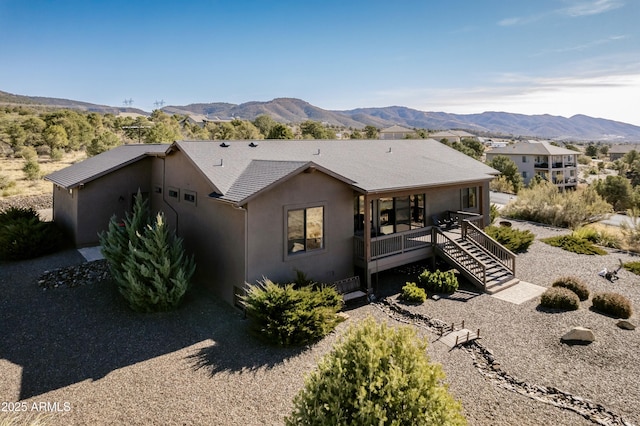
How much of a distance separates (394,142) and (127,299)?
56.5 ft

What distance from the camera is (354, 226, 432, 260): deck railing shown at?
1400 centimetres

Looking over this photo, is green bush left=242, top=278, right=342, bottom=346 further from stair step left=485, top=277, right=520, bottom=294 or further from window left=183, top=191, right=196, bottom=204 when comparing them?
stair step left=485, top=277, right=520, bottom=294

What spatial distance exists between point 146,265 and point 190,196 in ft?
13.4

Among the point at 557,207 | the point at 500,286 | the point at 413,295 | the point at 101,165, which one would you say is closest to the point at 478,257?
the point at 500,286

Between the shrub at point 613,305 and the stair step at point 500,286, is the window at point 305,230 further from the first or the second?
the shrub at point 613,305

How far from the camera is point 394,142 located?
74.1 ft

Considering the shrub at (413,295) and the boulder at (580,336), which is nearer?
the boulder at (580,336)

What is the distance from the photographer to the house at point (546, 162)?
2606 inches

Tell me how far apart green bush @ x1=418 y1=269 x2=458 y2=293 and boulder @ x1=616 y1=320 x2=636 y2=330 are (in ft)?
16.5

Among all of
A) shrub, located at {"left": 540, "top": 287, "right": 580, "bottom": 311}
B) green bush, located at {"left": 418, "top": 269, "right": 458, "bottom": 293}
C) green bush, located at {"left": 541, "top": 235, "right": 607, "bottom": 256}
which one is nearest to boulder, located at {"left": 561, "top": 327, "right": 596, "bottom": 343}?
shrub, located at {"left": 540, "top": 287, "right": 580, "bottom": 311}

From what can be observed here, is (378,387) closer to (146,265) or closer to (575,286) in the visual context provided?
(146,265)

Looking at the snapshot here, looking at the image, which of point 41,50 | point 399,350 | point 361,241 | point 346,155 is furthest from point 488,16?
point 41,50

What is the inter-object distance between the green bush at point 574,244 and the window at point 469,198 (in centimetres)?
536

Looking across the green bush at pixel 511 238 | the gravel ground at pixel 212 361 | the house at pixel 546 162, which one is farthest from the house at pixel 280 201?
the house at pixel 546 162
